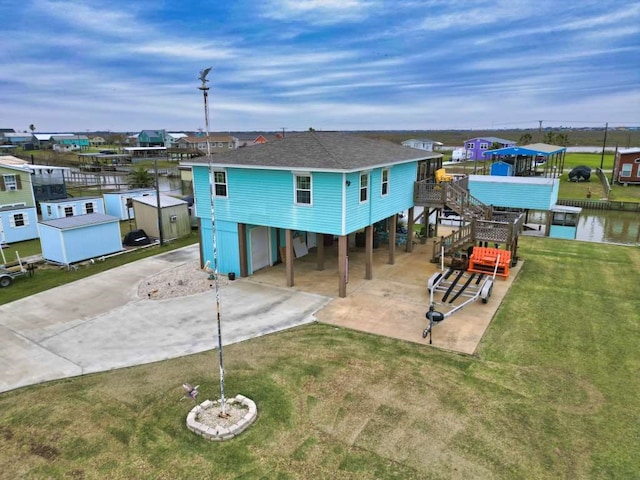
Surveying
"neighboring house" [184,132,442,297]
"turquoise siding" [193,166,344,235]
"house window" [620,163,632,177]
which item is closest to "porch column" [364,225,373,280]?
"neighboring house" [184,132,442,297]

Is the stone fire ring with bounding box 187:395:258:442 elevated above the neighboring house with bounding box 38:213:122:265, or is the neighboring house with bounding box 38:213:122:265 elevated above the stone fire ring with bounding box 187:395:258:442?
the neighboring house with bounding box 38:213:122:265

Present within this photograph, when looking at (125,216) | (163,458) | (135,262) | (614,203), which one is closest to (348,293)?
(163,458)

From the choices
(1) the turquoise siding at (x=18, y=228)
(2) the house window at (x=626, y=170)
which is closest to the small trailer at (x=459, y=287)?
(1) the turquoise siding at (x=18, y=228)

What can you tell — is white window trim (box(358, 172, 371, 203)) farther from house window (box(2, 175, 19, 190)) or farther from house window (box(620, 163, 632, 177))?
house window (box(620, 163, 632, 177))

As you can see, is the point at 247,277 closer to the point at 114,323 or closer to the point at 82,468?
the point at 114,323

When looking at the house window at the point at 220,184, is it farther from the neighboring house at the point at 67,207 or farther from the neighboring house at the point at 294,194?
the neighboring house at the point at 67,207

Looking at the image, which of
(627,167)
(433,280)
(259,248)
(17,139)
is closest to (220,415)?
(433,280)
